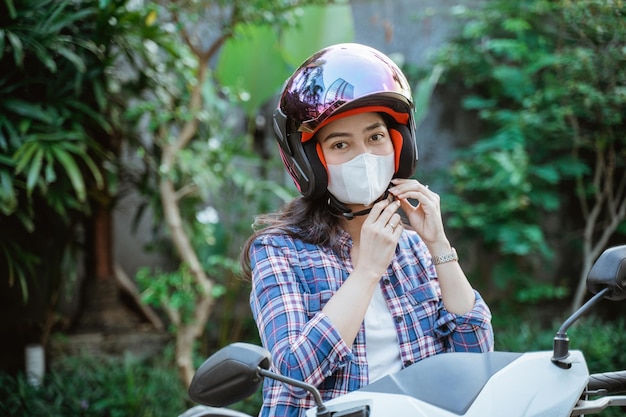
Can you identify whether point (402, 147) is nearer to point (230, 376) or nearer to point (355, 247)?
point (355, 247)

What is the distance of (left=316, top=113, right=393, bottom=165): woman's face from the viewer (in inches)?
73.7

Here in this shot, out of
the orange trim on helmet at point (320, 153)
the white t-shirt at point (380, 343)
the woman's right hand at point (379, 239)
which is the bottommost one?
the white t-shirt at point (380, 343)

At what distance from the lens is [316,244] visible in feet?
6.21

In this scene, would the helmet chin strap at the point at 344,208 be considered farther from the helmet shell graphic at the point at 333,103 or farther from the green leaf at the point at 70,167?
the green leaf at the point at 70,167

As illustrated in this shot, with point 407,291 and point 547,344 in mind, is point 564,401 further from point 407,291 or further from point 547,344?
point 547,344

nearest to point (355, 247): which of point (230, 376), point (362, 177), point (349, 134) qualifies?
point (362, 177)

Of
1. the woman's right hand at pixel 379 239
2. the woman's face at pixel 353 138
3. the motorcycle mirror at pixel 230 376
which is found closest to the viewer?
the motorcycle mirror at pixel 230 376

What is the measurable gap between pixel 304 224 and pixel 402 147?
359 millimetres

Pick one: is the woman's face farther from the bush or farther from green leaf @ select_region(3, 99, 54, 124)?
the bush

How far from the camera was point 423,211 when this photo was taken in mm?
1859

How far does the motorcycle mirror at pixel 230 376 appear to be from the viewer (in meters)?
1.25

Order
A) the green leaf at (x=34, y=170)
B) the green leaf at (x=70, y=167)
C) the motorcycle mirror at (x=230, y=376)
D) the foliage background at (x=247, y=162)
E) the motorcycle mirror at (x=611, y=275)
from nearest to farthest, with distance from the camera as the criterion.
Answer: the motorcycle mirror at (x=230, y=376) → the motorcycle mirror at (x=611, y=275) → the green leaf at (x=34, y=170) → the green leaf at (x=70, y=167) → the foliage background at (x=247, y=162)

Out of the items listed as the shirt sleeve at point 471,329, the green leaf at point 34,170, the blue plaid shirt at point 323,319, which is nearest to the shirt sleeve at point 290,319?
the blue plaid shirt at point 323,319

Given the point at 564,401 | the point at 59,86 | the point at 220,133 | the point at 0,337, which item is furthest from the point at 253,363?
the point at 0,337
